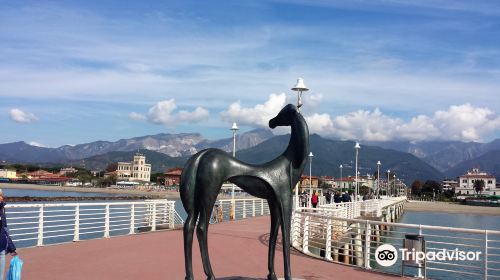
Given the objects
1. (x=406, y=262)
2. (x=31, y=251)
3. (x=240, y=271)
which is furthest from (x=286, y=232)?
(x=31, y=251)

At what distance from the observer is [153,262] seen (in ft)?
37.7

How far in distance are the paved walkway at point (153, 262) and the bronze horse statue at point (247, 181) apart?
127cm

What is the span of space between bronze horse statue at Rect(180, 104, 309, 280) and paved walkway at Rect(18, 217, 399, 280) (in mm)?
1272

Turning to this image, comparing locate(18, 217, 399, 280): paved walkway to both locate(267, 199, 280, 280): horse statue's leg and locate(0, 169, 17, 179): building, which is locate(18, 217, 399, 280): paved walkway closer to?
locate(267, 199, 280, 280): horse statue's leg

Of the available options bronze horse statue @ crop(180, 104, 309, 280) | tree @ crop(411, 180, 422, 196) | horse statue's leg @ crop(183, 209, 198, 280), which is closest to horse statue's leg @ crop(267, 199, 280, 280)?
bronze horse statue @ crop(180, 104, 309, 280)

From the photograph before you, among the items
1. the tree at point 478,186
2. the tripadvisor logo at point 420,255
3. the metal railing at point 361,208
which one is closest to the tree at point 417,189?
the tree at point 478,186

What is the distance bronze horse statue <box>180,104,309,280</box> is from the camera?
293 inches

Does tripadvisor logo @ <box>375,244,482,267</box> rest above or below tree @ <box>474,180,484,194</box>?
above

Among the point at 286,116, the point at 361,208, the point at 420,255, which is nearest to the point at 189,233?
the point at 286,116

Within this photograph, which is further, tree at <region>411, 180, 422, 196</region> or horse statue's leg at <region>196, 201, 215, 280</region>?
tree at <region>411, 180, 422, 196</region>

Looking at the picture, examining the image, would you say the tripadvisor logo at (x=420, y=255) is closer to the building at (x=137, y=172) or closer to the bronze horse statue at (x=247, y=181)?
the bronze horse statue at (x=247, y=181)

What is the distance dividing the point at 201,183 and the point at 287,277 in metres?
2.02

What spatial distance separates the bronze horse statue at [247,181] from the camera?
7.45m

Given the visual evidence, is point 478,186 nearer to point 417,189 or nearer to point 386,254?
point 417,189
